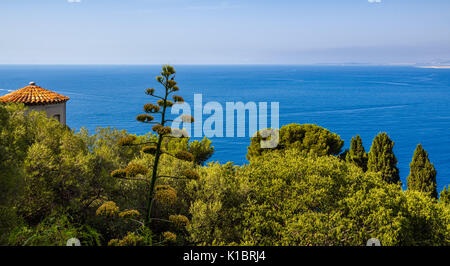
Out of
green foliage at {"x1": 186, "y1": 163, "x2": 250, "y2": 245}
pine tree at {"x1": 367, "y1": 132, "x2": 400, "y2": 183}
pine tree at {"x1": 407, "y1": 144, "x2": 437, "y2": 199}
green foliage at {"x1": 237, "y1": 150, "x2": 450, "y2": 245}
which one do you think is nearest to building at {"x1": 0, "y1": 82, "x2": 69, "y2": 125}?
green foliage at {"x1": 186, "y1": 163, "x2": 250, "y2": 245}

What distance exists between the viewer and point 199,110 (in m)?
132

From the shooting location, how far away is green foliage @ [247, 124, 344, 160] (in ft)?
102

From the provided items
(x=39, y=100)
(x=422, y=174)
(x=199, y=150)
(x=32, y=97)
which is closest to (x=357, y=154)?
(x=422, y=174)

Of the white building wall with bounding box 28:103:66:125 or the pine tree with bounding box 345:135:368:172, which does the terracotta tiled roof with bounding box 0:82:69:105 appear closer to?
the white building wall with bounding box 28:103:66:125

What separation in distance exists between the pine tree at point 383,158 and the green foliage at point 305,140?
2946 millimetres

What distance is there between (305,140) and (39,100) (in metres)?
20.1

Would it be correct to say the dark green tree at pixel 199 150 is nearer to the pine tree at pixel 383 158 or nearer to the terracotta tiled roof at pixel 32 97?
the terracotta tiled roof at pixel 32 97

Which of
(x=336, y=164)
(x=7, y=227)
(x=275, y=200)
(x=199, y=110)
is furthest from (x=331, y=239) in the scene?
(x=199, y=110)

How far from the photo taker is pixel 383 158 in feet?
103

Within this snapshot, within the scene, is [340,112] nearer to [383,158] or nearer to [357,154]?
[357,154]

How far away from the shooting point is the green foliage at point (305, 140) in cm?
3112

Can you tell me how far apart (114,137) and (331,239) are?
527 inches

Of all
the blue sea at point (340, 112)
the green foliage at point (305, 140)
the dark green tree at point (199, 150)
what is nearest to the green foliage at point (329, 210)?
the dark green tree at point (199, 150)
